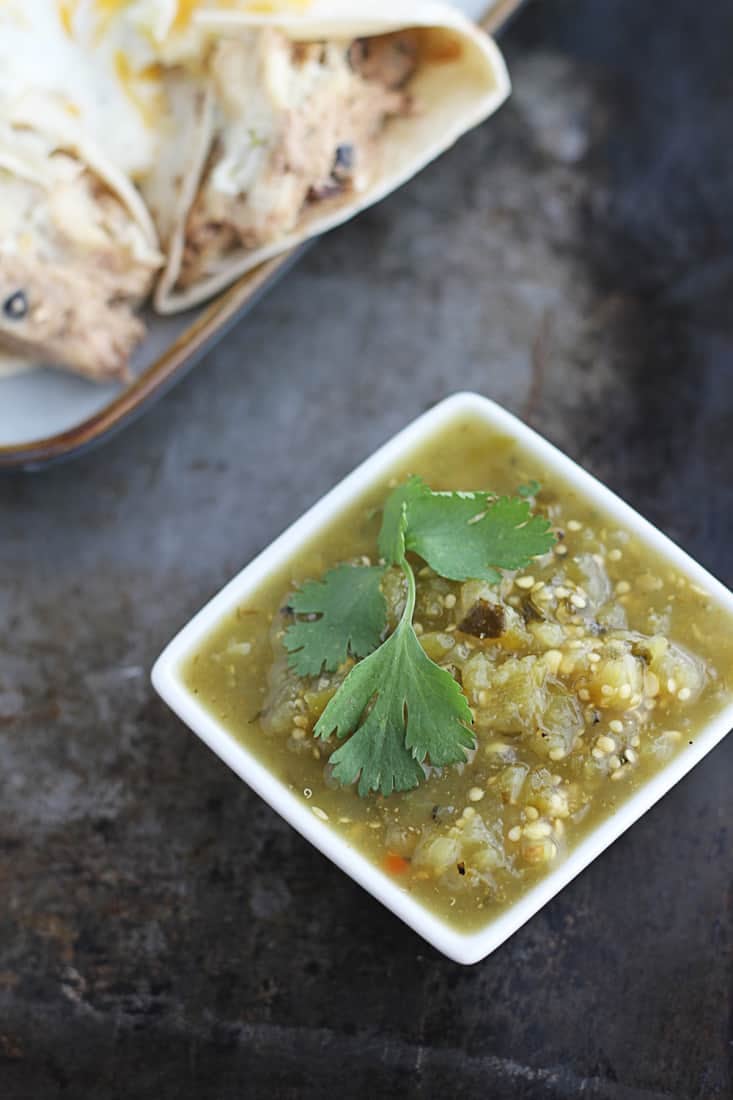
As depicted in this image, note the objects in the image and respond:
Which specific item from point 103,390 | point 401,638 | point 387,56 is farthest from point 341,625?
point 387,56

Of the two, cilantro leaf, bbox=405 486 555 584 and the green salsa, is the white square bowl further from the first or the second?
cilantro leaf, bbox=405 486 555 584

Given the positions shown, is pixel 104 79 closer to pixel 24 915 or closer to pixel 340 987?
pixel 24 915

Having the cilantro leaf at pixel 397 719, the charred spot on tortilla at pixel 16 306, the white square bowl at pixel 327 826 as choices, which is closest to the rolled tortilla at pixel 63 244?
the charred spot on tortilla at pixel 16 306

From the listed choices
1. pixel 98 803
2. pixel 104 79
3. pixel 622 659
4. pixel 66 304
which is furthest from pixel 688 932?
pixel 104 79

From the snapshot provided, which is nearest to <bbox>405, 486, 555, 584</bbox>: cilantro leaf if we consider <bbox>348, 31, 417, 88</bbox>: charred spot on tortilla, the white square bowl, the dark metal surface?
the white square bowl

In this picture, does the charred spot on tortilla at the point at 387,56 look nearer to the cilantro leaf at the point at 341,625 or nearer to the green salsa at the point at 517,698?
the green salsa at the point at 517,698

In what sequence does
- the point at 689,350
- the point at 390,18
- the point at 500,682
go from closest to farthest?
the point at 500,682, the point at 390,18, the point at 689,350

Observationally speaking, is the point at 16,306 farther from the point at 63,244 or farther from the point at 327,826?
the point at 327,826
